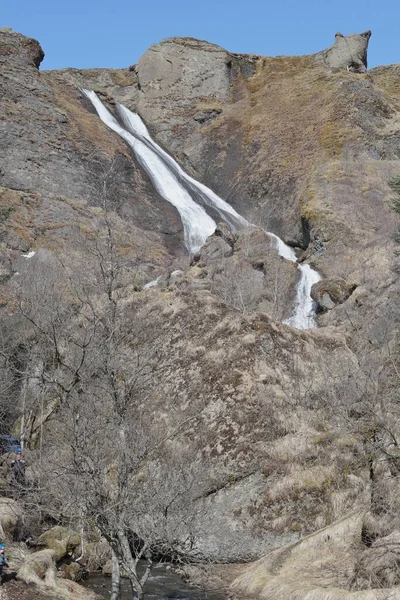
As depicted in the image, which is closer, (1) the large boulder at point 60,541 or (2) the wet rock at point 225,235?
(1) the large boulder at point 60,541

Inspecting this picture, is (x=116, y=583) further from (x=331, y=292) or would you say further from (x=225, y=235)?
(x=225, y=235)

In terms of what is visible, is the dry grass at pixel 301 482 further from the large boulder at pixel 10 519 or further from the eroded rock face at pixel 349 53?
the eroded rock face at pixel 349 53

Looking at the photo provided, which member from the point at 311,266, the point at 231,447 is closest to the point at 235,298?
the point at 311,266

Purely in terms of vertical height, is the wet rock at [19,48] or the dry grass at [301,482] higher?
the wet rock at [19,48]

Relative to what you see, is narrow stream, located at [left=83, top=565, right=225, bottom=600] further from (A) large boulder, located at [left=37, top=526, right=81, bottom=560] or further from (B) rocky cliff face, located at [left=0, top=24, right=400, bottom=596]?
(B) rocky cliff face, located at [left=0, top=24, right=400, bottom=596]

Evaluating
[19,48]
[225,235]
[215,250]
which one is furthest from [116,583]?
[19,48]

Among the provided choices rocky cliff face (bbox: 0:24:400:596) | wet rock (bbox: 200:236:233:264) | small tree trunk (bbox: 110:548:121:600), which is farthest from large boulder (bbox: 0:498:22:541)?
A: wet rock (bbox: 200:236:233:264)

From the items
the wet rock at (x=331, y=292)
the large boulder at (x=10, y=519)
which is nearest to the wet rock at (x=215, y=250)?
the wet rock at (x=331, y=292)
